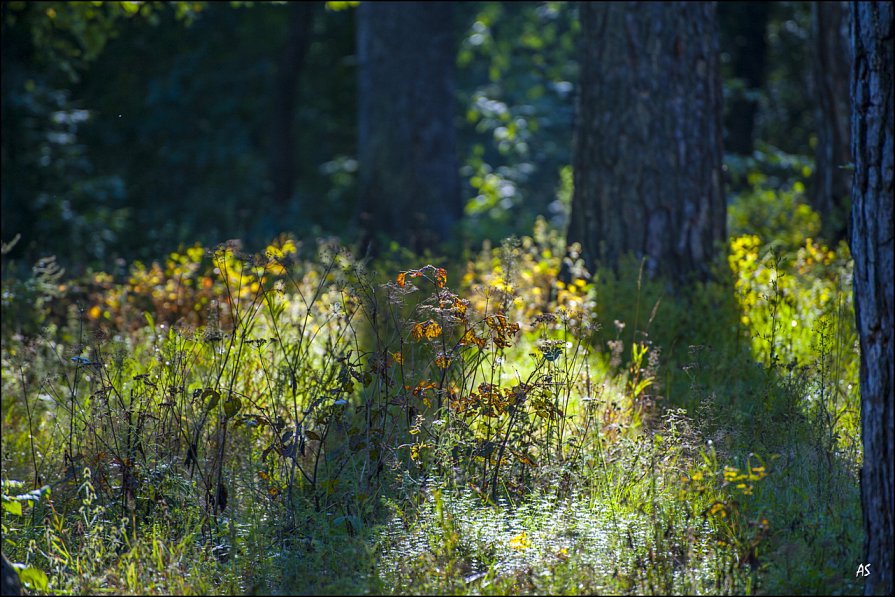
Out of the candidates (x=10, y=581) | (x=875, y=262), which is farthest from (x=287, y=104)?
(x=875, y=262)

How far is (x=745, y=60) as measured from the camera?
18.3 metres

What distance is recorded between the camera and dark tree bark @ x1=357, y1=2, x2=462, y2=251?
12.1 meters

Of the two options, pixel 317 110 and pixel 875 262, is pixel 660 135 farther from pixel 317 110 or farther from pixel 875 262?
pixel 317 110

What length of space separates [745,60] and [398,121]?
8879 mm

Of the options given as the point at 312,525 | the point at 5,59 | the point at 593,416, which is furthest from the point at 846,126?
the point at 5,59

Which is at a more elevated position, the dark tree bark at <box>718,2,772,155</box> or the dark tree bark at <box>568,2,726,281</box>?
the dark tree bark at <box>718,2,772,155</box>

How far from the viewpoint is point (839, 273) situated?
722cm

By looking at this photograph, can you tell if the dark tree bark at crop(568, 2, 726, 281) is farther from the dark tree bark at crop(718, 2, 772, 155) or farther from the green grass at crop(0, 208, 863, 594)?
the dark tree bark at crop(718, 2, 772, 155)

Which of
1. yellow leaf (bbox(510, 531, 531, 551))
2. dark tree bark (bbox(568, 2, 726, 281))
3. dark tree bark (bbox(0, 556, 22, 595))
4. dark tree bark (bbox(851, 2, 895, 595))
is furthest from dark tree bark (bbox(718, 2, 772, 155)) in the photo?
dark tree bark (bbox(0, 556, 22, 595))

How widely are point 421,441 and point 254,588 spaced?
4.07ft

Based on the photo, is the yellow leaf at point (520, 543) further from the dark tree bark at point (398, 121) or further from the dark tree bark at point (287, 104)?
the dark tree bark at point (287, 104)

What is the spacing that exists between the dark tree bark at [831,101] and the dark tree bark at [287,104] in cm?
1052

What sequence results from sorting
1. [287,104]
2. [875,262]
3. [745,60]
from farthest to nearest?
[287,104]
[745,60]
[875,262]

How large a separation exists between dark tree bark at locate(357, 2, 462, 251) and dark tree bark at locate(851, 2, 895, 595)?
29.1 feet
